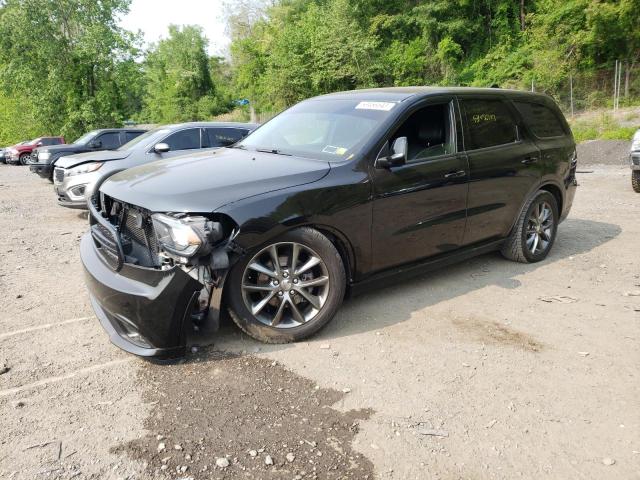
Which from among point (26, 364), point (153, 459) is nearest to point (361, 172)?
point (153, 459)

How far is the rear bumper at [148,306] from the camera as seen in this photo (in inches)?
122

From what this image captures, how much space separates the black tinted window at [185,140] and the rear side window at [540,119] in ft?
18.6

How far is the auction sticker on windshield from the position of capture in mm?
4160

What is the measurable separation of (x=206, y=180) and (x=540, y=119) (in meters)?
3.76

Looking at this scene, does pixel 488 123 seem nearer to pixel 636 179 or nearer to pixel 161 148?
pixel 161 148

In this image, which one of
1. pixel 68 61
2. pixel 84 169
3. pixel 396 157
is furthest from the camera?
pixel 68 61

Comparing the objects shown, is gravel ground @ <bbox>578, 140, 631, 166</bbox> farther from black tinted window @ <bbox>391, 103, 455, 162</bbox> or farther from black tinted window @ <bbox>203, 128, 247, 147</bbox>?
black tinted window @ <bbox>391, 103, 455, 162</bbox>

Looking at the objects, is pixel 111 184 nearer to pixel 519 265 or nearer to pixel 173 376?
pixel 173 376

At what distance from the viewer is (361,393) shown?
3055mm

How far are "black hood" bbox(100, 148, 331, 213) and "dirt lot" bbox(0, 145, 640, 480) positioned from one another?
3.43ft

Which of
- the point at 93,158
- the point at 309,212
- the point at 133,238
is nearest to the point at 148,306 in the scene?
the point at 133,238

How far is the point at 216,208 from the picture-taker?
320 cm

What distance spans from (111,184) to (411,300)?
8.42 feet

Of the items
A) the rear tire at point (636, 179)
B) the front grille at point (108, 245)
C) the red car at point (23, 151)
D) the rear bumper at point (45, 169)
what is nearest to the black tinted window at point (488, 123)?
the front grille at point (108, 245)
